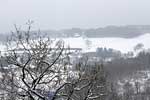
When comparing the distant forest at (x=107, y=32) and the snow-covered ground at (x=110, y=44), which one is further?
the distant forest at (x=107, y=32)

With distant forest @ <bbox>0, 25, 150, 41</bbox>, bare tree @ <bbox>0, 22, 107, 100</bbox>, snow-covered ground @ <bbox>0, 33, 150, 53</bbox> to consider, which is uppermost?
distant forest @ <bbox>0, 25, 150, 41</bbox>

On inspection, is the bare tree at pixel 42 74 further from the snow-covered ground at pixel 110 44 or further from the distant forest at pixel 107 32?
the distant forest at pixel 107 32

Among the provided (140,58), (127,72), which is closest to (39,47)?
(127,72)

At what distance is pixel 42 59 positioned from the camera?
5277 millimetres

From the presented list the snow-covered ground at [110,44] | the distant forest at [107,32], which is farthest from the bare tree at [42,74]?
the distant forest at [107,32]

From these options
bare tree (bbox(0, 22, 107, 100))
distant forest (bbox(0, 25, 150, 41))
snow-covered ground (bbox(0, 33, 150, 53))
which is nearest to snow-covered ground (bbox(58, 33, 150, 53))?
snow-covered ground (bbox(0, 33, 150, 53))

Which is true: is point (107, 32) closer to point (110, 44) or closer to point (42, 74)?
point (110, 44)

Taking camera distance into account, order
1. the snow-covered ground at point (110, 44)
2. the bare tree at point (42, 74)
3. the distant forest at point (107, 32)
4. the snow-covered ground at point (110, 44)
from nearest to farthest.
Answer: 1. the bare tree at point (42, 74)
2. the snow-covered ground at point (110, 44)
3. the snow-covered ground at point (110, 44)
4. the distant forest at point (107, 32)

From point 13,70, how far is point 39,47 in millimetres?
471

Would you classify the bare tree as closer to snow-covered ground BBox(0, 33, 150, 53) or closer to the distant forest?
snow-covered ground BBox(0, 33, 150, 53)

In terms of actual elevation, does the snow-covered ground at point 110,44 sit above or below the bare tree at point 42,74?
below

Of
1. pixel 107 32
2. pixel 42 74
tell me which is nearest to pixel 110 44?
pixel 107 32

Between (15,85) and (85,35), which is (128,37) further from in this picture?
(15,85)

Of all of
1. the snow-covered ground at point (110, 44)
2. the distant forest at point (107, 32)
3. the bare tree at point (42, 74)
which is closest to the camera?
the bare tree at point (42, 74)
